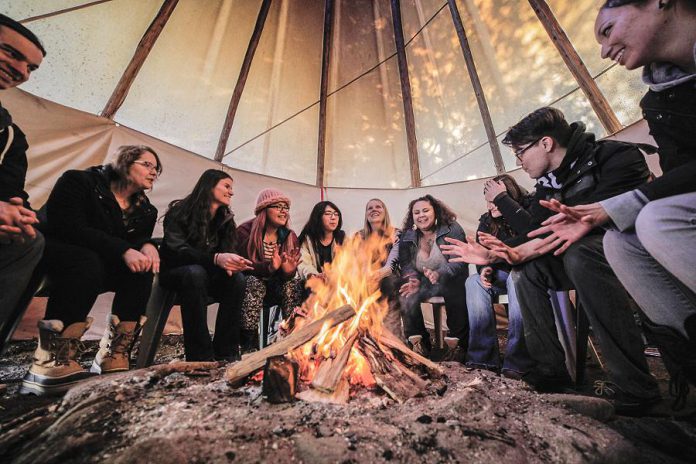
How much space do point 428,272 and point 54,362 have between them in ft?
8.52

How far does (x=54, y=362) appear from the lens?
1.42 meters

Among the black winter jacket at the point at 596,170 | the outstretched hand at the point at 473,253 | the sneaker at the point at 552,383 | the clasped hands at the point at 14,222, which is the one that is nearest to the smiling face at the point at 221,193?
the clasped hands at the point at 14,222

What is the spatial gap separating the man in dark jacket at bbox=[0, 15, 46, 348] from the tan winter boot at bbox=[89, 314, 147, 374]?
42 cm

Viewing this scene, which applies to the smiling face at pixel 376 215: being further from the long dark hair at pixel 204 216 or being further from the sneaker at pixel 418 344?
the long dark hair at pixel 204 216

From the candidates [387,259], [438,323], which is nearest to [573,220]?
[438,323]

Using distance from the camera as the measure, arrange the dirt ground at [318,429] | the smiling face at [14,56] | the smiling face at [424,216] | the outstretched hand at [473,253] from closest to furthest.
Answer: the dirt ground at [318,429]
the smiling face at [14,56]
the outstretched hand at [473,253]
the smiling face at [424,216]

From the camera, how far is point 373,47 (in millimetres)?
4496

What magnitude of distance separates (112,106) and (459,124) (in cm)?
467

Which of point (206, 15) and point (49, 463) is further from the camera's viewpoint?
point (206, 15)

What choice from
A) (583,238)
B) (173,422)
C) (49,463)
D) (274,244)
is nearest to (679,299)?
(583,238)

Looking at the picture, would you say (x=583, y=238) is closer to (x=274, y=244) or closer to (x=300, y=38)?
(x=274, y=244)

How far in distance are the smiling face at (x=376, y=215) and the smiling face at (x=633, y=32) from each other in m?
2.49

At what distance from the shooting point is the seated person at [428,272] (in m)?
2.59

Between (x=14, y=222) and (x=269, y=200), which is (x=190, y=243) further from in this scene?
(x=14, y=222)
